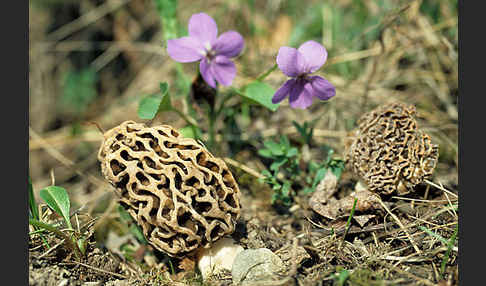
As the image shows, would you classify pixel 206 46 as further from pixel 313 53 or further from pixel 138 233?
pixel 138 233

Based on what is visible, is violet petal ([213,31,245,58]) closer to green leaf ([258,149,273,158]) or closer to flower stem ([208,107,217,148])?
flower stem ([208,107,217,148])

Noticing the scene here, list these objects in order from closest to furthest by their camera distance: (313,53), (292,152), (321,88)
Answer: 1. (313,53)
2. (321,88)
3. (292,152)

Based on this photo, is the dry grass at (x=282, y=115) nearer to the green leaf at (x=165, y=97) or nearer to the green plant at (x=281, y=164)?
the green plant at (x=281, y=164)

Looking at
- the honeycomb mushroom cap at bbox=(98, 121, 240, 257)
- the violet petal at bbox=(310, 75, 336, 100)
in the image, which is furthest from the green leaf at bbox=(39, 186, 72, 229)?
the violet petal at bbox=(310, 75, 336, 100)

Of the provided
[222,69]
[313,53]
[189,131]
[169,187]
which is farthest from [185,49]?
[169,187]

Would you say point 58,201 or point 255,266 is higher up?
point 58,201

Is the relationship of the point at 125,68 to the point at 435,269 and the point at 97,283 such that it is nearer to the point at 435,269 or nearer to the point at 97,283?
the point at 97,283
